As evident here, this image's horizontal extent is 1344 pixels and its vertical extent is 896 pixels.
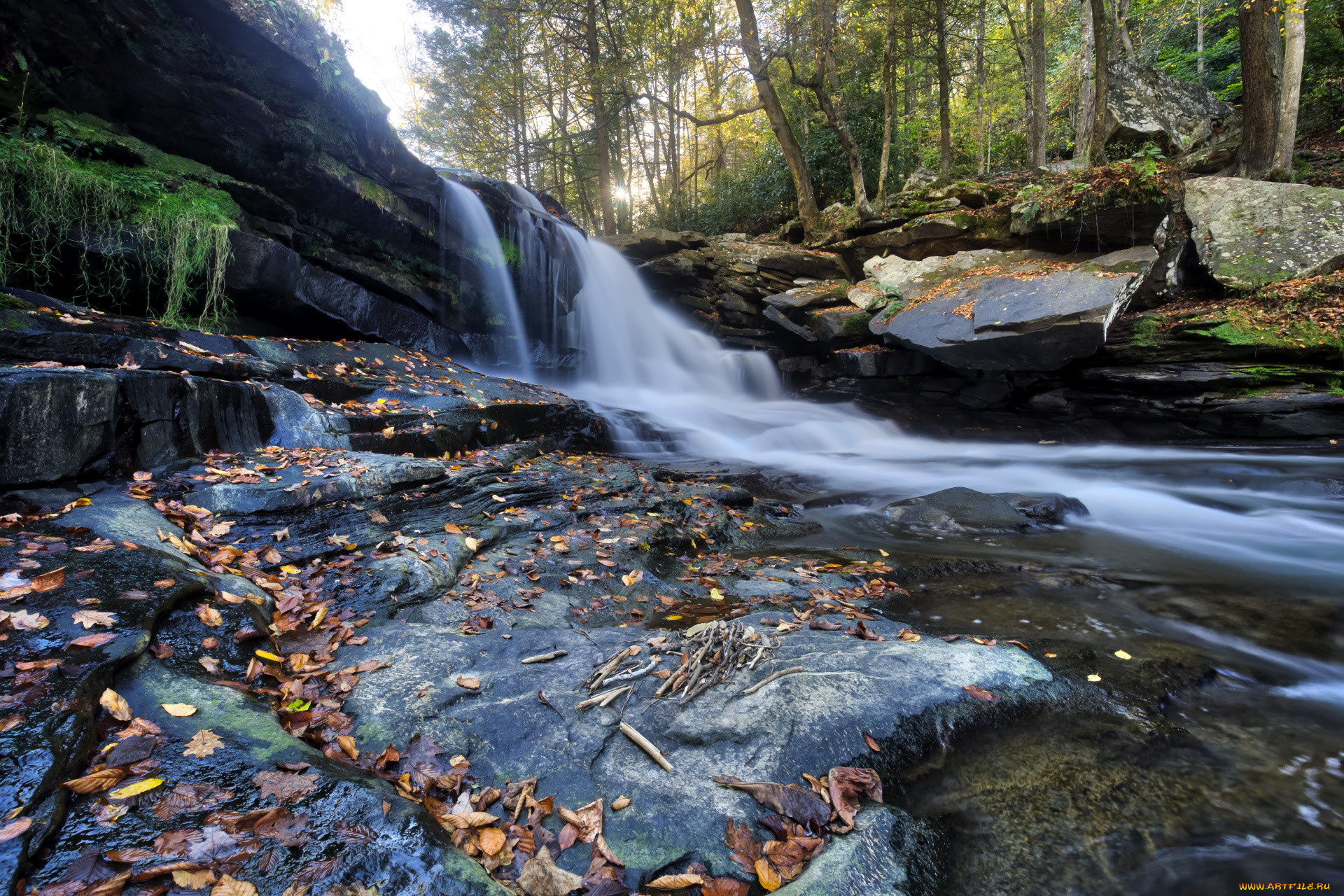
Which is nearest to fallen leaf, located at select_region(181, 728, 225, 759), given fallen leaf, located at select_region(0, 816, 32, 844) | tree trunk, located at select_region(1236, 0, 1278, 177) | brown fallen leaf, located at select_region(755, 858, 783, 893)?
fallen leaf, located at select_region(0, 816, 32, 844)

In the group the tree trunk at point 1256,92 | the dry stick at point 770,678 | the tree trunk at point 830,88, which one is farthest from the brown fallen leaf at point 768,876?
the tree trunk at point 1256,92

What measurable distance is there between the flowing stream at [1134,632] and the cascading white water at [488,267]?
3080 mm

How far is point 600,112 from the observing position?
1858 centimetres

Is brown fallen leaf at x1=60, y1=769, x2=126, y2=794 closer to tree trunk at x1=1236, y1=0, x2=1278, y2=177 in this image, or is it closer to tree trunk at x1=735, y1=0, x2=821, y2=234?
tree trunk at x1=735, y1=0, x2=821, y2=234

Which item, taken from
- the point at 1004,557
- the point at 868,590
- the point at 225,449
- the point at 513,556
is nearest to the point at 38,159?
the point at 225,449

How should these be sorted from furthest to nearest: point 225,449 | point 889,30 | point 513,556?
point 889,30, point 225,449, point 513,556

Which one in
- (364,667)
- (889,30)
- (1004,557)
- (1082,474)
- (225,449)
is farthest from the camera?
(889,30)

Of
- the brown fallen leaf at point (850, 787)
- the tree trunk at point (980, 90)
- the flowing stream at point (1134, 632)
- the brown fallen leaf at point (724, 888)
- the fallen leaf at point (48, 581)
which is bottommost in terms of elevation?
the flowing stream at point (1134, 632)

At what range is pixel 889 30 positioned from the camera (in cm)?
1472

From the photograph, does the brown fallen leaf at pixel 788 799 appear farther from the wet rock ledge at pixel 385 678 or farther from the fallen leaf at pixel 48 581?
the fallen leaf at pixel 48 581

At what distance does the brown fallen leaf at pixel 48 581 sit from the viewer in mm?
2551

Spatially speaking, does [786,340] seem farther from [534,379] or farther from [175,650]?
[175,650]

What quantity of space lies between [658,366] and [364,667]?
1372 cm

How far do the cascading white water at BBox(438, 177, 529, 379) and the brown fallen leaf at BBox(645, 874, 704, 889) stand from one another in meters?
11.8
